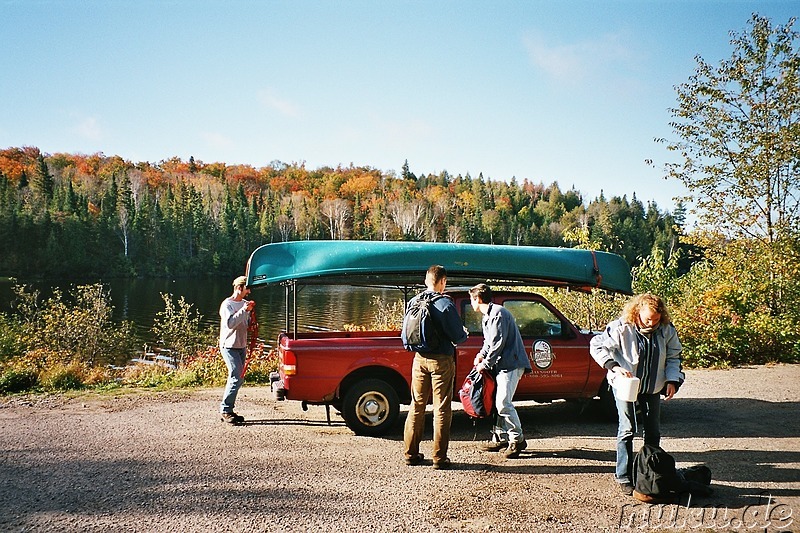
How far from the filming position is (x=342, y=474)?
635 cm

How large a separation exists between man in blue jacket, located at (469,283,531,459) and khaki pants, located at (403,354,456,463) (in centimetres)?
60

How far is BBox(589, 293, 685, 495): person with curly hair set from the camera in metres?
5.53

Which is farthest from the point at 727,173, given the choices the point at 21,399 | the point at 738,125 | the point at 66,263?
the point at 66,263

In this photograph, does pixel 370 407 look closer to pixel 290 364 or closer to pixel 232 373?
pixel 290 364

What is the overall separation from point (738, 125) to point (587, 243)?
16.8 feet

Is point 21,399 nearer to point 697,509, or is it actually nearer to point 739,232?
point 697,509

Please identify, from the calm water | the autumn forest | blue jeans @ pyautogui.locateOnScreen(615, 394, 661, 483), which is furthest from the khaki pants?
the autumn forest

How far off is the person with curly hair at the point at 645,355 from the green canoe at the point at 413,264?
3.09 m

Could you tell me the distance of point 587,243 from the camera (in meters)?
17.5

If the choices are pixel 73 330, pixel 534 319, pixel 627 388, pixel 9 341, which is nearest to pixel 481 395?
pixel 627 388

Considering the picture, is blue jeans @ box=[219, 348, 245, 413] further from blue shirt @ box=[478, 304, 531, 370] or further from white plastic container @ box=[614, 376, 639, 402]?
white plastic container @ box=[614, 376, 639, 402]

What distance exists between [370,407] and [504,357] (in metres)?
2.02

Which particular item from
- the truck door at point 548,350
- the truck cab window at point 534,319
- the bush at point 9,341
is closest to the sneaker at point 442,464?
the truck door at point 548,350

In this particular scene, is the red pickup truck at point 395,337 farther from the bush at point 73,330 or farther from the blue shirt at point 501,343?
the bush at point 73,330
